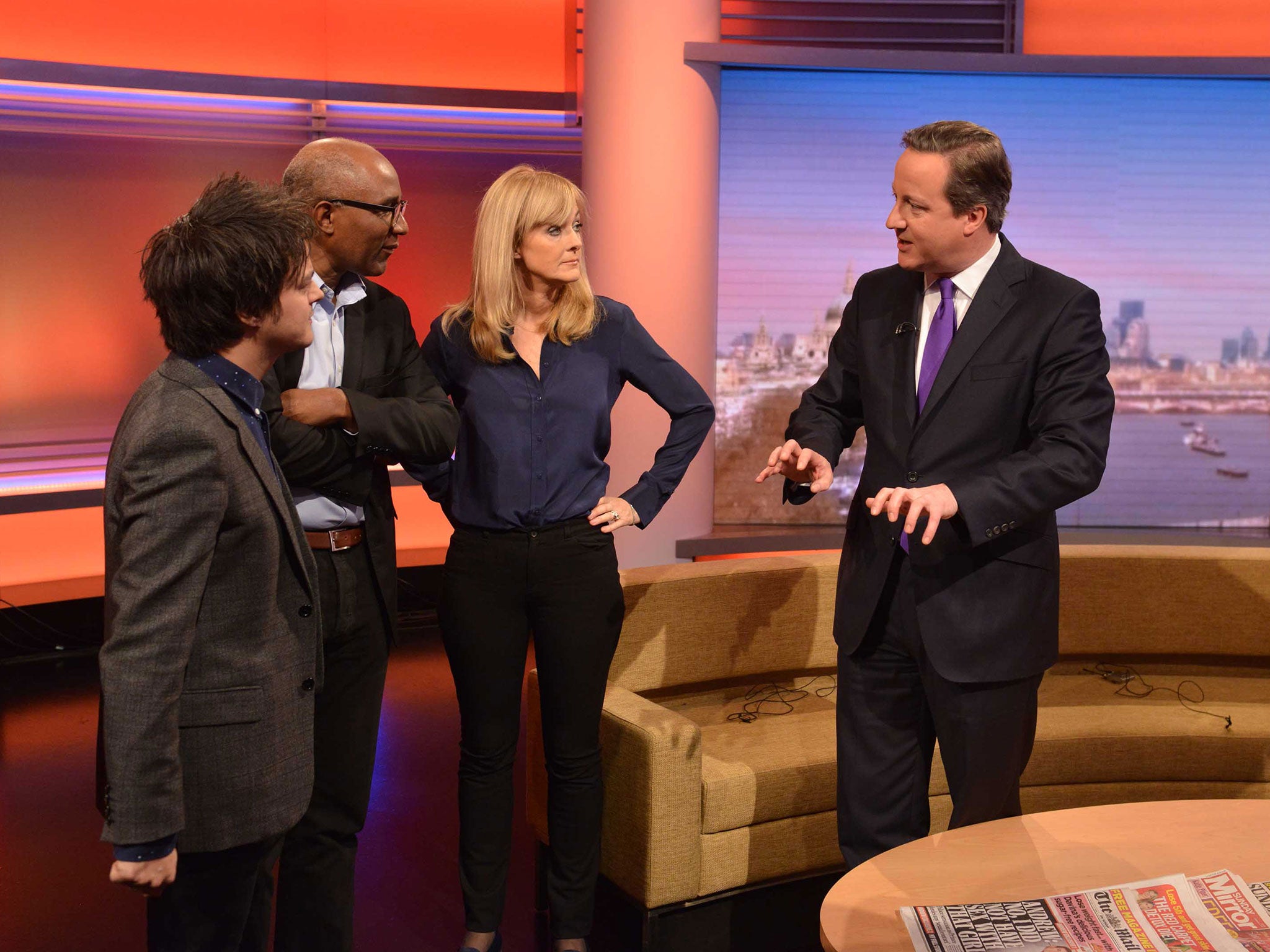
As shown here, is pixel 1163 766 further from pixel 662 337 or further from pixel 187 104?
pixel 187 104

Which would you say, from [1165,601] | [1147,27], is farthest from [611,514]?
[1147,27]

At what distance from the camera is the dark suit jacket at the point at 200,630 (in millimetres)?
1532

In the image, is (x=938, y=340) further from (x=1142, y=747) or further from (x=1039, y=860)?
(x=1142, y=747)

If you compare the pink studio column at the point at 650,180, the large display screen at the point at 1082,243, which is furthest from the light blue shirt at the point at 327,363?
the large display screen at the point at 1082,243

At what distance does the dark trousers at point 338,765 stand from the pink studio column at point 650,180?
255 cm

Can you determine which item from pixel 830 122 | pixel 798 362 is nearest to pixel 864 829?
pixel 798 362

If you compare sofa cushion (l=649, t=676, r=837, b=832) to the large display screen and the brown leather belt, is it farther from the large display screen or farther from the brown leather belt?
the large display screen

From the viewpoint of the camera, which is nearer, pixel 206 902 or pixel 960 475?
pixel 206 902

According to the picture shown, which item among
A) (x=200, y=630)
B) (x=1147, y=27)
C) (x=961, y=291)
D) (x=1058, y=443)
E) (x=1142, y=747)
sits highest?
(x=1147, y=27)

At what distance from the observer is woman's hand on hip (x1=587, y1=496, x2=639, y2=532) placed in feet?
8.71

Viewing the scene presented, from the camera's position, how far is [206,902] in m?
1.70

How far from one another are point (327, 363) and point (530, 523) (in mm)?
561

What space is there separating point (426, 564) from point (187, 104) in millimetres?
2650

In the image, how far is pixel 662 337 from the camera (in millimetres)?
4895
